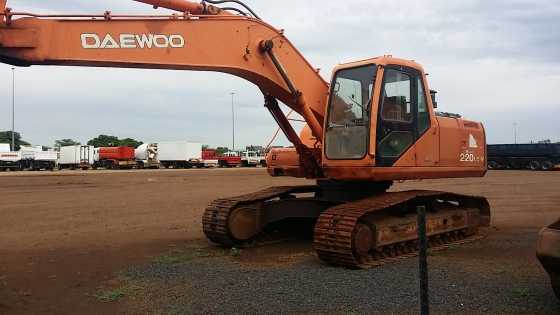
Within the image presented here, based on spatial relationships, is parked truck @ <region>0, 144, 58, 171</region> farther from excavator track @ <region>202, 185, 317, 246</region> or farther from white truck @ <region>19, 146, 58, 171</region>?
excavator track @ <region>202, 185, 317, 246</region>

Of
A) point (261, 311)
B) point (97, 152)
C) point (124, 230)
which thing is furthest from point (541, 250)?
point (97, 152)

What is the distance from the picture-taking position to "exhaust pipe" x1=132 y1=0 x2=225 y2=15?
7.88 m

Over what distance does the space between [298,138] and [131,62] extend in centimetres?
340

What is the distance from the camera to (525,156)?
157 feet

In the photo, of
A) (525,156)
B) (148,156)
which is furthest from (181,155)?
(525,156)

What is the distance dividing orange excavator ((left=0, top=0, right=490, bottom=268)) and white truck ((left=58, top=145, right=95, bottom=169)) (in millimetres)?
Result: 54146

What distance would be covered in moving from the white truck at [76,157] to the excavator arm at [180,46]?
55352 mm

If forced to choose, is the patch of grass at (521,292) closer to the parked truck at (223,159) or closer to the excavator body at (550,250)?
the excavator body at (550,250)

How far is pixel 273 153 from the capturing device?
10.6m

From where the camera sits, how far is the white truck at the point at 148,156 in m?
63.2

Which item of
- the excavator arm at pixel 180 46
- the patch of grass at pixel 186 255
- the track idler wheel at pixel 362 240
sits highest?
the excavator arm at pixel 180 46

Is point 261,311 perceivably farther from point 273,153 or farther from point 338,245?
point 273,153

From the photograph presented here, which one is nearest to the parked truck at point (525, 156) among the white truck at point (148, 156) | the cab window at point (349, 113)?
the white truck at point (148, 156)

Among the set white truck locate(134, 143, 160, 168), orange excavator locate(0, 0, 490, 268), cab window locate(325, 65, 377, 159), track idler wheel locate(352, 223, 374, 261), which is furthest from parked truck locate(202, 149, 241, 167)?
track idler wheel locate(352, 223, 374, 261)
